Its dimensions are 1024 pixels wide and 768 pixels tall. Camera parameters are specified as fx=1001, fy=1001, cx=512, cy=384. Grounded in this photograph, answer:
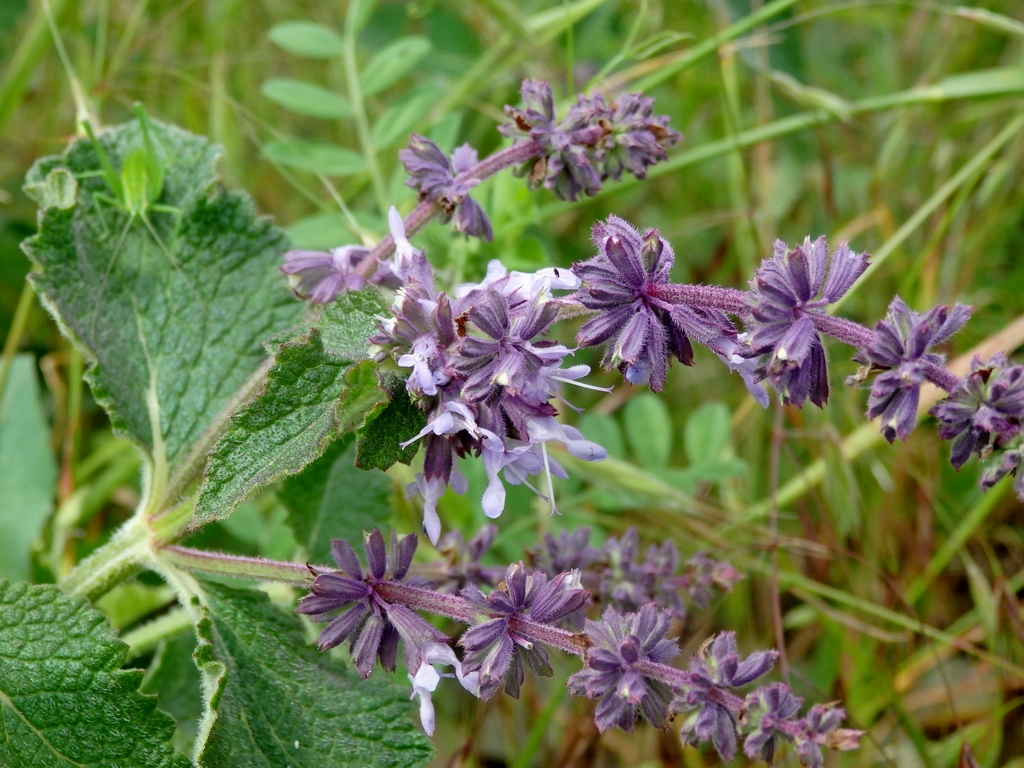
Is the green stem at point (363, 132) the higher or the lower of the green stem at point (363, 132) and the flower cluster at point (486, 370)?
the lower

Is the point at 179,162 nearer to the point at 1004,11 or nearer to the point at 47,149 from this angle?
the point at 47,149

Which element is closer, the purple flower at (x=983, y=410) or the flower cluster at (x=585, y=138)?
the purple flower at (x=983, y=410)

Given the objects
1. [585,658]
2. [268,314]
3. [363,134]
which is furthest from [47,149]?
[585,658]

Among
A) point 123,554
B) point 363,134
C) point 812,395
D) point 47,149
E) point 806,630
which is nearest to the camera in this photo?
point 812,395

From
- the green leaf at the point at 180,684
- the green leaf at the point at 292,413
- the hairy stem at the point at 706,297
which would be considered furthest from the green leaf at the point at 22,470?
the hairy stem at the point at 706,297

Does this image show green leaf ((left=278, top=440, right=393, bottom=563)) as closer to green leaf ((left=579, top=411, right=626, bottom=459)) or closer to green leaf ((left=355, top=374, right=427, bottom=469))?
green leaf ((left=355, top=374, right=427, bottom=469))

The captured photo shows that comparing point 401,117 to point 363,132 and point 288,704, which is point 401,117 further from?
point 288,704

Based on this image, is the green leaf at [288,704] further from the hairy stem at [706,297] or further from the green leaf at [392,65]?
the green leaf at [392,65]
